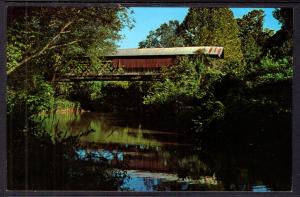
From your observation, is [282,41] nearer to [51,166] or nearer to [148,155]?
[148,155]

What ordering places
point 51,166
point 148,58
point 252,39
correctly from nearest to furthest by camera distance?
point 51,166, point 148,58, point 252,39

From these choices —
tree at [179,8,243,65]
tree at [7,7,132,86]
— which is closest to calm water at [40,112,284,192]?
tree at [7,7,132,86]

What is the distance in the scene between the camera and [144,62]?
335 centimetres

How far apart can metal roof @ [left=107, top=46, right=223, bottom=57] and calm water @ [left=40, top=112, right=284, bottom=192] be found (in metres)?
0.43

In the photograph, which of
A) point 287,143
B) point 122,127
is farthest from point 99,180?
point 287,143

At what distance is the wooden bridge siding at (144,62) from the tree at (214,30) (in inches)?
7.0

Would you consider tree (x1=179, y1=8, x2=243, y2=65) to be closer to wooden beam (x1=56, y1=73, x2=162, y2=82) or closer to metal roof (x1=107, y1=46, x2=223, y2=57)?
metal roof (x1=107, y1=46, x2=223, y2=57)

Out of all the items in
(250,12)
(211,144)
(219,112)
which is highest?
(250,12)

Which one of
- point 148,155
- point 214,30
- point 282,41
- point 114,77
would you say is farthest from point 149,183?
point 282,41

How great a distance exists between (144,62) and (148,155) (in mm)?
604

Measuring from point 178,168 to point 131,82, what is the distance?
25.2 inches

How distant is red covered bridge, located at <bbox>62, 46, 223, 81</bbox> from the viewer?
3340mm

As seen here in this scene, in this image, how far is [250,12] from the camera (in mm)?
3229

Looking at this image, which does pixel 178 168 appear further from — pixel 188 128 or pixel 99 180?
pixel 99 180
